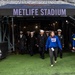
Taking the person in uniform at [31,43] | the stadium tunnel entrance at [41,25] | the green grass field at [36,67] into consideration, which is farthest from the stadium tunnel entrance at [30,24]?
the green grass field at [36,67]

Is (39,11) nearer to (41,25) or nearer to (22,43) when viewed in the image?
(22,43)

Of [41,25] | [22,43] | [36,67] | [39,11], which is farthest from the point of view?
[41,25]

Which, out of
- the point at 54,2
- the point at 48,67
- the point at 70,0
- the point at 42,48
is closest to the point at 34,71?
the point at 48,67

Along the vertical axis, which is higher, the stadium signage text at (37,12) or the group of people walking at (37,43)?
the stadium signage text at (37,12)

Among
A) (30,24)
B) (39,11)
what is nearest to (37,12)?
(39,11)

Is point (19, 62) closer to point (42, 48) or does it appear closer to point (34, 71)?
point (42, 48)

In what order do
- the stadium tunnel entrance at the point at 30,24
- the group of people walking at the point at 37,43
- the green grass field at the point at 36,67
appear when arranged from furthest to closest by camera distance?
the stadium tunnel entrance at the point at 30,24
the group of people walking at the point at 37,43
the green grass field at the point at 36,67

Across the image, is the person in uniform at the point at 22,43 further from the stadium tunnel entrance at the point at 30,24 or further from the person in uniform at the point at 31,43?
the stadium tunnel entrance at the point at 30,24

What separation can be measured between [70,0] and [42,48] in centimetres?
724

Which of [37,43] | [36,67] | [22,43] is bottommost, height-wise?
[22,43]

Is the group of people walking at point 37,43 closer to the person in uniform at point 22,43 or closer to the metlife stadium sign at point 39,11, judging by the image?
the person in uniform at point 22,43

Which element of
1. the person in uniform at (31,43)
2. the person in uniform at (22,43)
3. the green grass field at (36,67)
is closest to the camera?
the green grass field at (36,67)

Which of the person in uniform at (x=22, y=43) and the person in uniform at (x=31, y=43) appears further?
the person in uniform at (x=22, y=43)

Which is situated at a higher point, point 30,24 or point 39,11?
point 39,11
